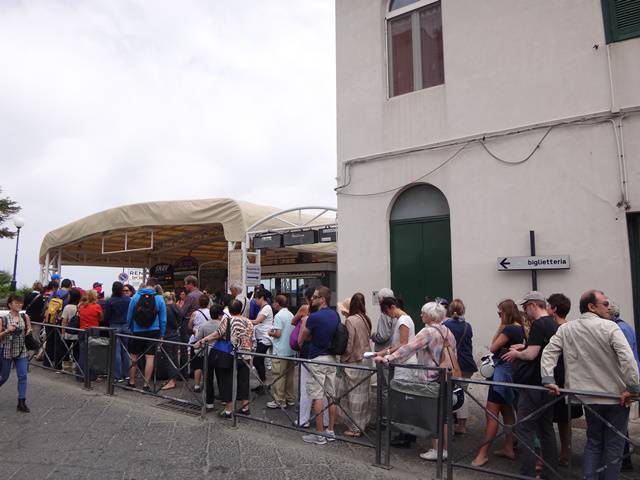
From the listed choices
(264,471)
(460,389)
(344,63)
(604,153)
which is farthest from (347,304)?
(344,63)

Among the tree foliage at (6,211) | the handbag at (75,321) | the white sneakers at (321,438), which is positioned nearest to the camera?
the white sneakers at (321,438)

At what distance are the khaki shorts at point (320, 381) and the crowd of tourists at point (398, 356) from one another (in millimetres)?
12

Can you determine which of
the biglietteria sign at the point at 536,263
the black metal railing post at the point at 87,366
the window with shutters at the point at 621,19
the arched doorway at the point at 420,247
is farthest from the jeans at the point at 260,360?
the window with shutters at the point at 621,19

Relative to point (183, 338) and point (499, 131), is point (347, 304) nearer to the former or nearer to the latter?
point (499, 131)

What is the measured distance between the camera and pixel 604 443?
3.87 m

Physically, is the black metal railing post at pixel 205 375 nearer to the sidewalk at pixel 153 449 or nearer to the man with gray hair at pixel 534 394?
the sidewalk at pixel 153 449

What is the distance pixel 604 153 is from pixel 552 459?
425 centimetres

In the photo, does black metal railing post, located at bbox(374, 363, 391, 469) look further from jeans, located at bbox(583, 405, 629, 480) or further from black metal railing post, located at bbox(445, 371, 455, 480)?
jeans, located at bbox(583, 405, 629, 480)

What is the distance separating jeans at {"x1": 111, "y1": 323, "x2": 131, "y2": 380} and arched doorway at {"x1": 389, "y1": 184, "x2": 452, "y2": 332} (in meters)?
4.58

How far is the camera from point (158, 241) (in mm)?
18359

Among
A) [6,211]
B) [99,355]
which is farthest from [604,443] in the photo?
[6,211]

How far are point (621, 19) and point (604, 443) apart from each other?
18.7 ft

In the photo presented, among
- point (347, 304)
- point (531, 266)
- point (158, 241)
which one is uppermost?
point (158, 241)

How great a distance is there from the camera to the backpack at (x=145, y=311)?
296 inches
